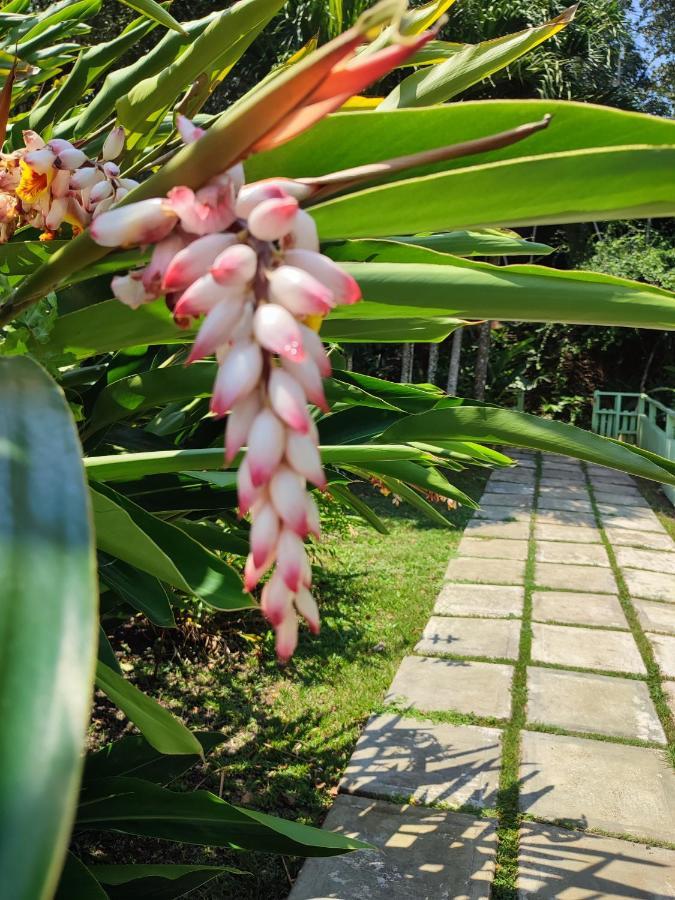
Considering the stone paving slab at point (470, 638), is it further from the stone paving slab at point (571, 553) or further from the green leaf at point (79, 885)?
the green leaf at point (79, 885)

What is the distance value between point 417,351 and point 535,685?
669cm

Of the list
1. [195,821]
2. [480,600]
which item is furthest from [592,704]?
[195,821]

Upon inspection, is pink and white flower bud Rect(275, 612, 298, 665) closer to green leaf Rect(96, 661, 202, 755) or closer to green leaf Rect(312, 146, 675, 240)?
green leaf Rect(312, 146, 675, 240)

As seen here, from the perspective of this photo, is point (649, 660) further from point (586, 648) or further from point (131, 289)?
point (131, 289)

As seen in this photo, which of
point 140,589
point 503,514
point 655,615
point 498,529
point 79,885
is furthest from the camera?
point 503,514

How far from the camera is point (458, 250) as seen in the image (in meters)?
0.71

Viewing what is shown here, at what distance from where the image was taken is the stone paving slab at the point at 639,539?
16.8 ft

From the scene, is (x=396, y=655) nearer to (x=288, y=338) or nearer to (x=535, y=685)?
(x=535, y=685)

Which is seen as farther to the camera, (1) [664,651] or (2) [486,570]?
(2) [486,570]

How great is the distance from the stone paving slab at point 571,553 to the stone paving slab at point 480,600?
70 cm

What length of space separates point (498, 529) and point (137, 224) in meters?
5.32

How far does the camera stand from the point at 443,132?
442mm

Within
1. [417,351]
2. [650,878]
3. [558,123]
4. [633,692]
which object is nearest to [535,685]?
[633,692]

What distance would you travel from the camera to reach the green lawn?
219 centimetres
